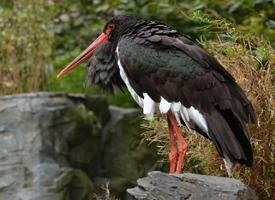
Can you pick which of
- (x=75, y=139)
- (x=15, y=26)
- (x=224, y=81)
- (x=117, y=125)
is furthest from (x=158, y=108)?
(x=15, y=26)

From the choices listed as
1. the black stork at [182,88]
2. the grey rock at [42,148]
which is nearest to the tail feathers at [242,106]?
the black stork at [182,88]

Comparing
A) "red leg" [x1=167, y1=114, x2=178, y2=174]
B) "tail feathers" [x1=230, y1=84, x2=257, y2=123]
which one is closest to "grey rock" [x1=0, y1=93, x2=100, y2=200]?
"red leg" [x1=167, y1=114, x2=178, y2=174]

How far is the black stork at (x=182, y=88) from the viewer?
4.68m

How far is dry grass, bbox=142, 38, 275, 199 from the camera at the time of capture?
5078 millimetres

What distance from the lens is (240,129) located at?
4.67 meters

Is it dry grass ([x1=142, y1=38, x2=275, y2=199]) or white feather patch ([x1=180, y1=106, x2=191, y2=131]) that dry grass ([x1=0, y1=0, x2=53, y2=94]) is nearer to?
dry grass ([x1=142, y1=38, x2=275, y2=199])

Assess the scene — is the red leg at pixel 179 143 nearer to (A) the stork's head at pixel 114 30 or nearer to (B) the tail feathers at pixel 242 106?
(B) the tail feathers at pixel 242 106

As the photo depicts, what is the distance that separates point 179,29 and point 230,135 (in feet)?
13.0

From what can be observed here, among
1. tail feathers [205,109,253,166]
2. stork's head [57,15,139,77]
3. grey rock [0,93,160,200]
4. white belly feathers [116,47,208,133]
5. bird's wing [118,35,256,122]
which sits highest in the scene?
stork's head [57,15,139,77]

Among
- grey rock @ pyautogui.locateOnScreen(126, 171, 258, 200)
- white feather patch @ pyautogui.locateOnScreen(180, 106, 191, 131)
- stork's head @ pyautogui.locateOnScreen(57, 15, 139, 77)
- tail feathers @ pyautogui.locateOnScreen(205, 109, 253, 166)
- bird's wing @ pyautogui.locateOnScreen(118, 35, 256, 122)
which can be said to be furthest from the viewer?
stork's head @ pyautogui.locateOnScreen(57, 15, 139, 77)

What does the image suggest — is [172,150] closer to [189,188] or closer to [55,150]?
[189,188]

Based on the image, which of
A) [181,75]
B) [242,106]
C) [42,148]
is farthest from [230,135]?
[42,148]

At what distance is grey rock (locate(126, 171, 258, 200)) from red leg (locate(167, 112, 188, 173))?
438 mm

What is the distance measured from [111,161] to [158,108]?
261cm
